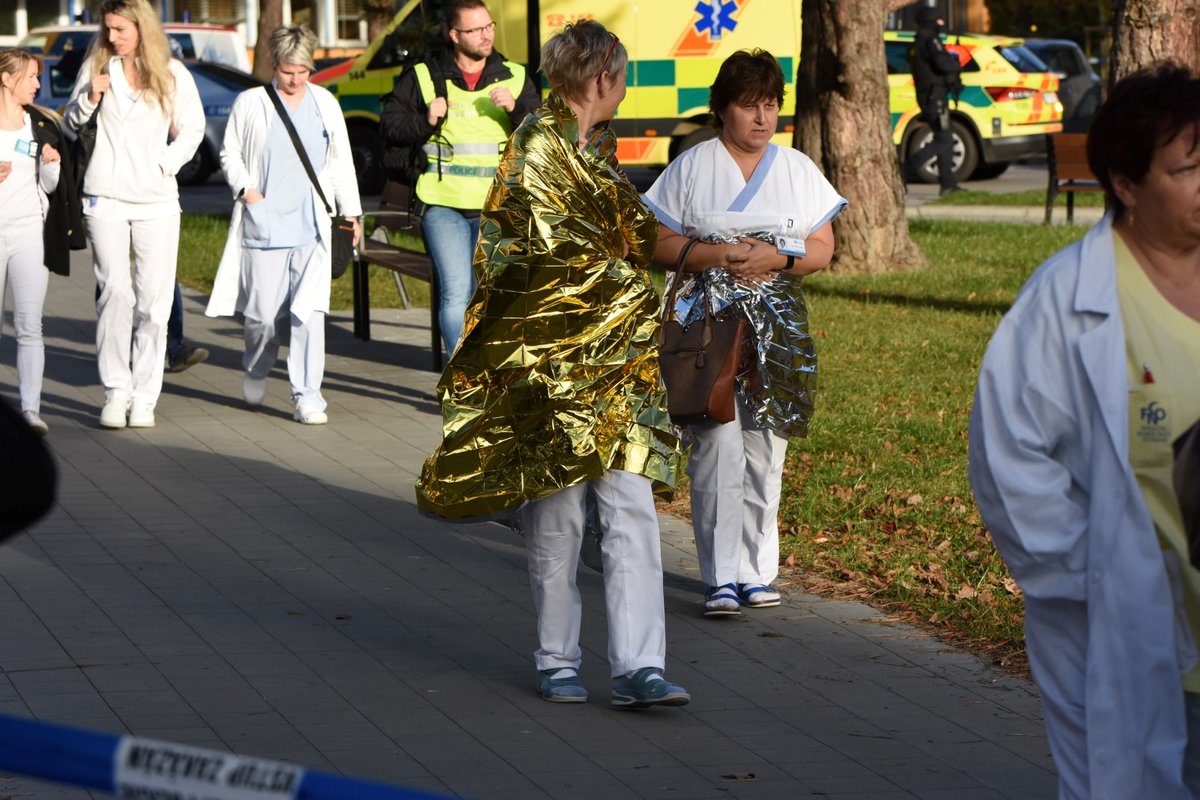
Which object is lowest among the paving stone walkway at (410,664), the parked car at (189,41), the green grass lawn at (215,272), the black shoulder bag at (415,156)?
the paving stone walkway at (410,664)

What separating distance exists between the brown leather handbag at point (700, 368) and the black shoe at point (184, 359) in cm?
623

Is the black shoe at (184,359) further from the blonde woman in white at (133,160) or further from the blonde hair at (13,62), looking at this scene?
the blonde hair at (13,62)

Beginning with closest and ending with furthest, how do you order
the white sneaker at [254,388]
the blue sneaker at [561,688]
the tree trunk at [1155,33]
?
1. the blue sneaker at [561,688]
2. the white sneaker at [254,388]
3. the tree trunk at [1155,33]

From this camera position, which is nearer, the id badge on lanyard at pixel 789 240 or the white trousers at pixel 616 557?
the white trousers at pixel 616 557

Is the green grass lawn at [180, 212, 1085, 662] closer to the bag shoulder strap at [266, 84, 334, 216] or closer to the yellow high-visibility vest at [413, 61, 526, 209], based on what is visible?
the yellow high-visibility vest at [413, 61, 526, 209]

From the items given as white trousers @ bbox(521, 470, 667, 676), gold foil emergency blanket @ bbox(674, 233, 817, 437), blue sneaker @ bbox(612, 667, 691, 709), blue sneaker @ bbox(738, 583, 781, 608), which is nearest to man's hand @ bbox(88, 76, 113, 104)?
gold foil emergency blanket @ bbox(674, 233, 817, 437)

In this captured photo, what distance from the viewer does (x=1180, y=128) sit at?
126 inches

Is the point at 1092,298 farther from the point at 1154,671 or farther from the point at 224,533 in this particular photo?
the point at 224,533

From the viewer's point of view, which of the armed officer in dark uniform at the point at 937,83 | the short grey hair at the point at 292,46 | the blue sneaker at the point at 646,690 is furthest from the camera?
the armed officer in dark uniform at the point at 937,83

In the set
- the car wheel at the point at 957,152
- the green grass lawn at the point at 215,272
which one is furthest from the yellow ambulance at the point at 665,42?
the green grass lawn at the point at 215,272

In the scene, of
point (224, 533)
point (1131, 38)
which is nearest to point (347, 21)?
point (1131, 38)

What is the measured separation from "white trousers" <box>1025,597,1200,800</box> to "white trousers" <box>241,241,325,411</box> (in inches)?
270

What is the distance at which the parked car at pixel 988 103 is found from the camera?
2423cm

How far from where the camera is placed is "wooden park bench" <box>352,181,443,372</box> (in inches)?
430
